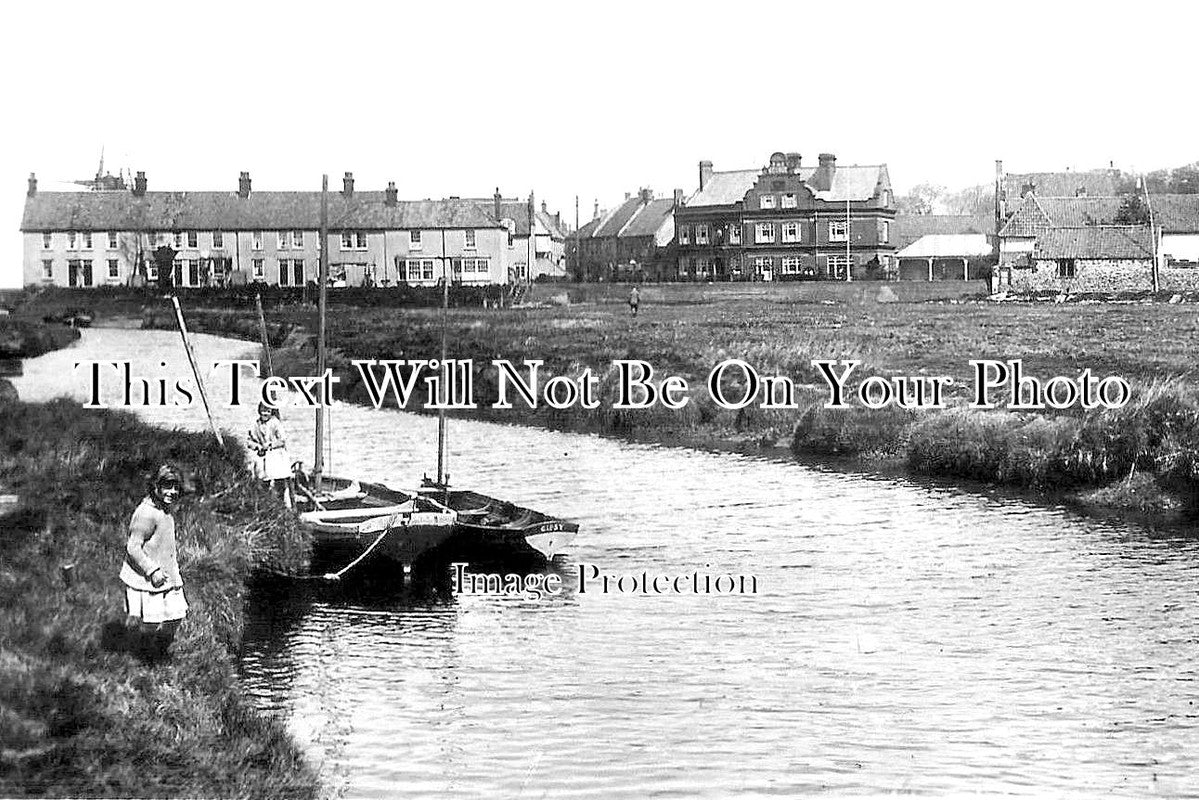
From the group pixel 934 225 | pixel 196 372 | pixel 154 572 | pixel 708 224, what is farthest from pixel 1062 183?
pixel 154 572

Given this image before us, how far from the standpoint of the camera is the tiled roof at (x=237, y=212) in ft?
27.5

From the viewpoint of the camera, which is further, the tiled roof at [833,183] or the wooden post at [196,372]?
the tiled roof at [833,183]

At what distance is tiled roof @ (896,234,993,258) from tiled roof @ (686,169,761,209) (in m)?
2.22

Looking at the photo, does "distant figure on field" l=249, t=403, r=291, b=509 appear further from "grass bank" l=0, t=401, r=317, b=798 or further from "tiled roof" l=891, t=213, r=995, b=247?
"tiled roof" l=891, t=213, r=995, b=247

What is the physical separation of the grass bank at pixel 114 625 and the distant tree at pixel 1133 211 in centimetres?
665

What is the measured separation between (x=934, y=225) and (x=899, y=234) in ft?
3.97

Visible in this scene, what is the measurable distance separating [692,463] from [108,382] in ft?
16.0

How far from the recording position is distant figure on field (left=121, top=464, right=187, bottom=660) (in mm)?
5789

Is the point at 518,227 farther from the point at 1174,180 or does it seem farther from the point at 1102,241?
the point at 1174,180

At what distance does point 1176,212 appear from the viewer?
35.6ft

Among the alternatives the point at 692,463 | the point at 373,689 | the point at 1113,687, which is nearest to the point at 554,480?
the point at 692,463

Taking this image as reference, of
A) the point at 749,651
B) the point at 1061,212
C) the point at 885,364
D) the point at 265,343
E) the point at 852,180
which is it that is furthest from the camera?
the point at 1061,212

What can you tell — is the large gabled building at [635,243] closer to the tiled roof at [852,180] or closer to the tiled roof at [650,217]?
the tiled roof at [650,217]

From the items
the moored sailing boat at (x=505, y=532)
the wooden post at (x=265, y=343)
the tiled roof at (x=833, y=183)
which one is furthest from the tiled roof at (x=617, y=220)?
the moored sailing boat at (x=505, y=532)
